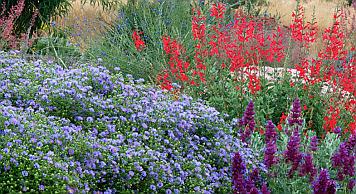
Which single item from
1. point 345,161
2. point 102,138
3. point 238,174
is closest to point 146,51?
point 102,138

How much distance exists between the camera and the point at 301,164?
3373mm

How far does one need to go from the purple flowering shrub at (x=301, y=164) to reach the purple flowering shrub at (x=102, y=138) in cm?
19

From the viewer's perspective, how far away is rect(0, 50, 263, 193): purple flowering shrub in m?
2.65

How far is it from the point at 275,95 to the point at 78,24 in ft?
12.9

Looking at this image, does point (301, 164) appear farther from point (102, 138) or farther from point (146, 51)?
point (146, 51)

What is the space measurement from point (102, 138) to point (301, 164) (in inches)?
44.1

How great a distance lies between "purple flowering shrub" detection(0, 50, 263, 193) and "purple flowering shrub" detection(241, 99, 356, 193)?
7.5 inches

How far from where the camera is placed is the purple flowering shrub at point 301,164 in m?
2.93

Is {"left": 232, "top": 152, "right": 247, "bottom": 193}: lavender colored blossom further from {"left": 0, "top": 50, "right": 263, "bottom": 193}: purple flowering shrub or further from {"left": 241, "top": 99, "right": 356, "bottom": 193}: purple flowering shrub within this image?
{"left": 0, "top": 50, "right": 263, "bottom": 193}: purple flowering shrub

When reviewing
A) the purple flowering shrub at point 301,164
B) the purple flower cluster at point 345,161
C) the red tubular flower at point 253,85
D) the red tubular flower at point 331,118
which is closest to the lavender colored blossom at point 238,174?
the purple flowering shrub at point 301,164

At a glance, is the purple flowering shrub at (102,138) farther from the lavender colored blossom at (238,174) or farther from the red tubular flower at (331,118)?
the red tubular flower at (331,118)

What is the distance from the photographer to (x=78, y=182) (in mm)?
2646

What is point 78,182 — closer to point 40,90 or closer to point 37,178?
point 37,178

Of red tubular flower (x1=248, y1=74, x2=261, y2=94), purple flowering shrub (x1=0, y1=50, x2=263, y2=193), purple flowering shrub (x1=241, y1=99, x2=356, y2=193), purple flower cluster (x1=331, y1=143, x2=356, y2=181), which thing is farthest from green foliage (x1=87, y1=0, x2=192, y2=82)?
purple flower cluster (x1=331, y1=143, x2=356, y2=181)
